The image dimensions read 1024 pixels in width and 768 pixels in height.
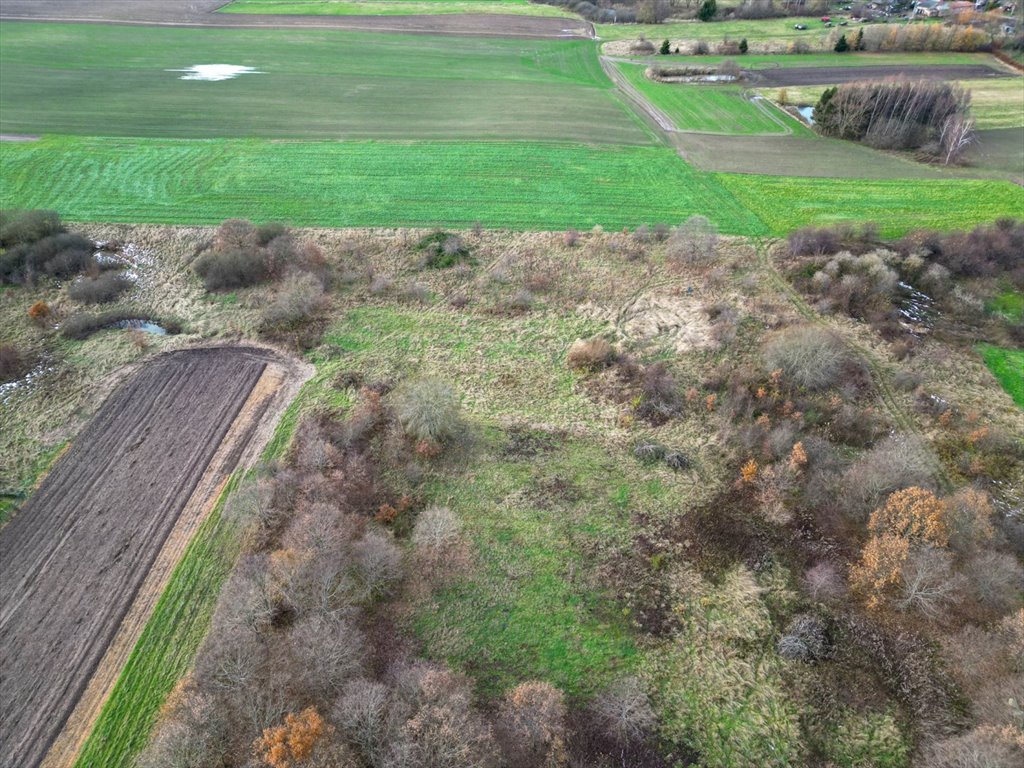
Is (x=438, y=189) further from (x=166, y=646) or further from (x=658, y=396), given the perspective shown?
(x=166, y=646)

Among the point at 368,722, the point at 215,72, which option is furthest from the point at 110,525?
the point at 215,72

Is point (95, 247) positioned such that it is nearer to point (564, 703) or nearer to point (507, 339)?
point (507, 339)

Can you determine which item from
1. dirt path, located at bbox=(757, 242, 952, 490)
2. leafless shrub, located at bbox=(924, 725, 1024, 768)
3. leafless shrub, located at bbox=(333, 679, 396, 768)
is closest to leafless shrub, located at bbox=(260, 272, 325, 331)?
leafless shrub, located at bbox=(333, 679, 396, 768)

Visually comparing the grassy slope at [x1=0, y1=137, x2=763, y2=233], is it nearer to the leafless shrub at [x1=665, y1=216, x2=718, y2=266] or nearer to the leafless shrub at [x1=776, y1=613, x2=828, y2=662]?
the leafless shrub at [x1=665, y1=216, x2=718, y2=266]

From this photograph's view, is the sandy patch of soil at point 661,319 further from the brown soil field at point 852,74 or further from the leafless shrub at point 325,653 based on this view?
the brown soil field at point 852,74

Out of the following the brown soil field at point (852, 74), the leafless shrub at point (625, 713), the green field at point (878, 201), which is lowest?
the leafless shrub at point (625, 713)

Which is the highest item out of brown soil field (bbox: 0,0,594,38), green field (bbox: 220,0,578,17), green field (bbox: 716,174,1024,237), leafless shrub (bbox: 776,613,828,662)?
green field (bbox: 220,0,578,17)

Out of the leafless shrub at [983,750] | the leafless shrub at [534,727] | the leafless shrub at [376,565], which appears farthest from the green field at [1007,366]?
the leafless shrub at [376,565]
